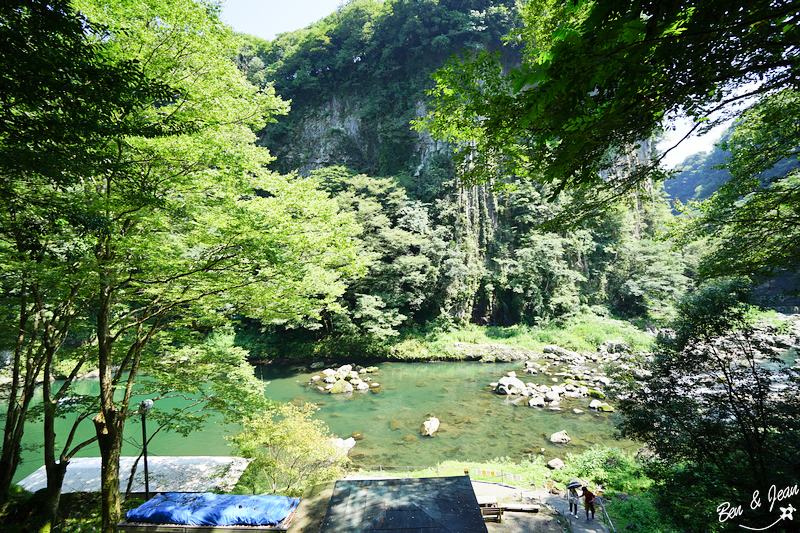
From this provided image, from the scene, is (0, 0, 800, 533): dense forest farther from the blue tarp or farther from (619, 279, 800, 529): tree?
the blue tarp

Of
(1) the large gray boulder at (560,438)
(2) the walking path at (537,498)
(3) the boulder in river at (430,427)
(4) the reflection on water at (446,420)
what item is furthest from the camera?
(3) the boulder in river at (430,427)

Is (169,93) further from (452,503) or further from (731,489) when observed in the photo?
(731,489)

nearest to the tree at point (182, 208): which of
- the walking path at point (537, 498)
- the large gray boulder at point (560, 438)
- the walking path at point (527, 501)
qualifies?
the walking path at point (527, 501)

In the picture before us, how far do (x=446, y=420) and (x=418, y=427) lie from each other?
105 centimetres

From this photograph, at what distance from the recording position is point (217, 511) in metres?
4.89

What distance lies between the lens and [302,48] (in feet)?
95.7

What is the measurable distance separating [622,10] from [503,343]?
19.6 metres

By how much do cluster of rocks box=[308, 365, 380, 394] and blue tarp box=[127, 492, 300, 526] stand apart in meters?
9.27

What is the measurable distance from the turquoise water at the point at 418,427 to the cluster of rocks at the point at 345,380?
46 cm

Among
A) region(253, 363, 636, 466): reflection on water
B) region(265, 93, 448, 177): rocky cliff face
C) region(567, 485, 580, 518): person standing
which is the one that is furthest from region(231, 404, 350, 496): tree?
region(265, 93, 448, 177): rocky cliff face

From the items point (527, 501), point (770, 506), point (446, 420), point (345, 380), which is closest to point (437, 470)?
point (527, 501)

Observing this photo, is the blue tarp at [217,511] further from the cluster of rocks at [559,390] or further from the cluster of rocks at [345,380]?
the cluster of rocks at [559,390]

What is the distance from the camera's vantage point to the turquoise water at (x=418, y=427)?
918cm

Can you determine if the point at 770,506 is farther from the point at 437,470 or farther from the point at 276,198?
the point at 276,198
